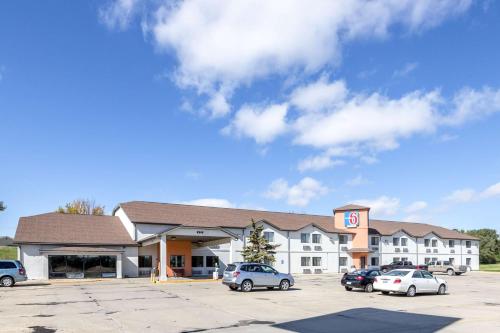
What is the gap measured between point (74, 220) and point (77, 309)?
97.2 ft

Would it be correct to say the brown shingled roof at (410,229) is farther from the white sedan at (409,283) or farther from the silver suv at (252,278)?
the white sedan at (409,283)

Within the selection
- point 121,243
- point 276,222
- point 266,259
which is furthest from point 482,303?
point 276,222

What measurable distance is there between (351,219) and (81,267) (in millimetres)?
34008

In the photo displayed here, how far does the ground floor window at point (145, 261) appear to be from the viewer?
44150 mm

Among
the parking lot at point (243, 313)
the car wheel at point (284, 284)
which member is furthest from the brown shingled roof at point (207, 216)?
the parking lot at point (243, 313)

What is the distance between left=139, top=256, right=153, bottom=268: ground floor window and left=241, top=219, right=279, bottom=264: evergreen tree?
9.08 meters

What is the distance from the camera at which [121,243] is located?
4284cm

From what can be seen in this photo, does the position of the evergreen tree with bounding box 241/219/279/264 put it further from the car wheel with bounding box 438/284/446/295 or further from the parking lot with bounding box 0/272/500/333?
the car wheel with bounding box 438/284/446/295

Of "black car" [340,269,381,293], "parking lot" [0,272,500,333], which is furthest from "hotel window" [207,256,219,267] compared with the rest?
"parking lot" [0,272,500,333]

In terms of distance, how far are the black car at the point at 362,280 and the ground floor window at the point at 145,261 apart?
2221cm

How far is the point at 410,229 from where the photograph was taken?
2788 inches

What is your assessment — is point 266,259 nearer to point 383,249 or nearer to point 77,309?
point 383,249

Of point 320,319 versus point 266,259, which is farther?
point 266,259

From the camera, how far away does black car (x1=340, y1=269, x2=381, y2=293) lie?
89.6 ft
